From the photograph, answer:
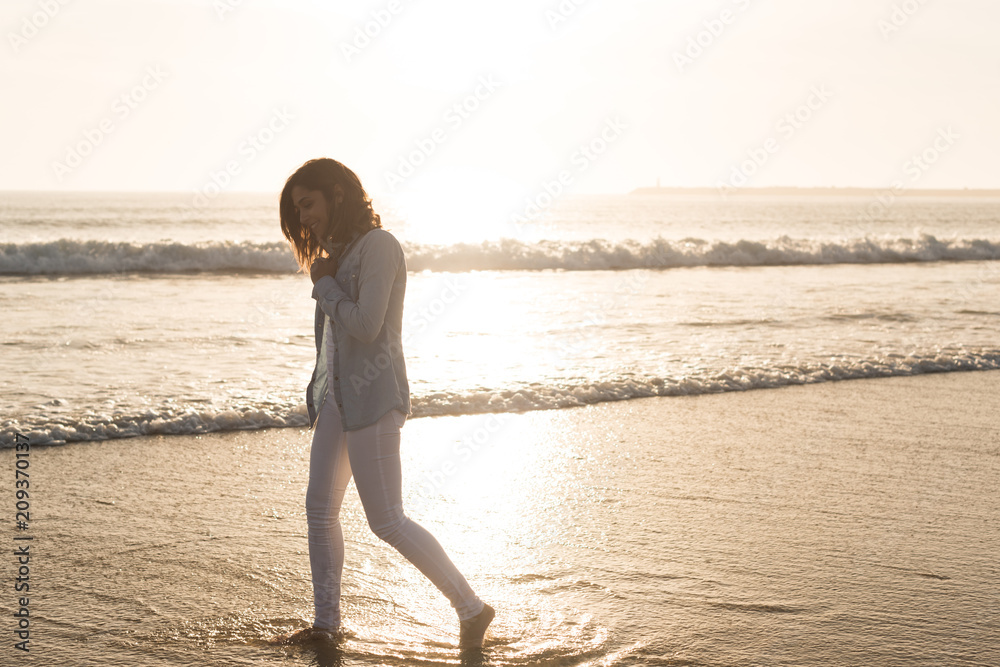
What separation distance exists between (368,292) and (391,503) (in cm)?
80

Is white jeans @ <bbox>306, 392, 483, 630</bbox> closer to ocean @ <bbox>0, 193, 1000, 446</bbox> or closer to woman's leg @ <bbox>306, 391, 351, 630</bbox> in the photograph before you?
woman's leg @ <bbox>306, 391, 351, 630</bbox>

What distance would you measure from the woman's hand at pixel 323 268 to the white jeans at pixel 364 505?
46 centimetres

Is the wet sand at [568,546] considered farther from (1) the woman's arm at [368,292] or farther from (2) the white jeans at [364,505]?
(1) the woman's arm at [368,292]

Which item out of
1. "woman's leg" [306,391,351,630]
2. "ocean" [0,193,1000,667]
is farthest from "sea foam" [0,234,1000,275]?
"woman's leg" [306,391,351,630]

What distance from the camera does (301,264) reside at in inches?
135

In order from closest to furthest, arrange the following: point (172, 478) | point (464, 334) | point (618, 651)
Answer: point (618, 651) → point (172, 478) → point (464, 334)

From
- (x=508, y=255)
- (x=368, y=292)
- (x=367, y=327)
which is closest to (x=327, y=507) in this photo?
A: (x=367, y=327)

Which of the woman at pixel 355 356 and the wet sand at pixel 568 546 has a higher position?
the woman at pixel 355 356

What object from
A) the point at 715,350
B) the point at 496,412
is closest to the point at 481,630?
the point at 496,412

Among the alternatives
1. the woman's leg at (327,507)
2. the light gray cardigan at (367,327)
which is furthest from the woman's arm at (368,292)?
the woman's leg at (327,507)

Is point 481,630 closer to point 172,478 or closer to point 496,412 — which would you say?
point 172,478

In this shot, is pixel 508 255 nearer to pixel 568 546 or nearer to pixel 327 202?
pixel 568 546

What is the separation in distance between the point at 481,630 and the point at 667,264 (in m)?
24.9

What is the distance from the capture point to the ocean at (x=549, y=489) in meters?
3.54
